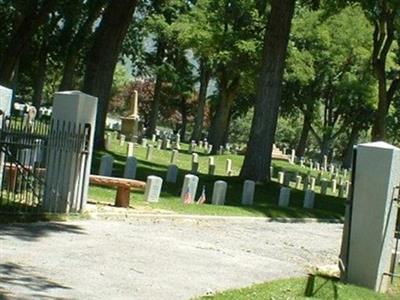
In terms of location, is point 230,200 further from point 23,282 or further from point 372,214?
point 23,282

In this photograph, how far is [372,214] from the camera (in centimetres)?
1019

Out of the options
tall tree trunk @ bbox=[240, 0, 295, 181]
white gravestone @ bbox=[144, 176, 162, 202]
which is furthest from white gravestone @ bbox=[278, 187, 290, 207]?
white gravestone @ bbox=[144, 176, 162, 202]

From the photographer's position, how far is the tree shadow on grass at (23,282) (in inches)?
277

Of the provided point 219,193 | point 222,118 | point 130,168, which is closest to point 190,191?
point 219,193

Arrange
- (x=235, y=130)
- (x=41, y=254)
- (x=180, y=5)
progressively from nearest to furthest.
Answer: (x=41, y=254), (x=180, y=5), (x=235, y=130)

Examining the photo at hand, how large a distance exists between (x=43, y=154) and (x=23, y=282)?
5611 millimetres

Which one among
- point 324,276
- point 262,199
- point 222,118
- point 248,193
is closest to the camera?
point 324,276

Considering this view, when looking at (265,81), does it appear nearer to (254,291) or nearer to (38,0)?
(38,0)

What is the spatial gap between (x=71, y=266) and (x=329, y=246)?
7077 millimetres

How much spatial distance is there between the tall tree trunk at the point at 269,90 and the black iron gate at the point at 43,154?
37.5 feet

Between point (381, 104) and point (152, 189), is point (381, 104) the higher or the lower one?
the higher one

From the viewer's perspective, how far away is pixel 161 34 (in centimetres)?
5100

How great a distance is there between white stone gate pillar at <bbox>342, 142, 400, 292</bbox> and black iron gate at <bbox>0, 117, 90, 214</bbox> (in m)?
4.92

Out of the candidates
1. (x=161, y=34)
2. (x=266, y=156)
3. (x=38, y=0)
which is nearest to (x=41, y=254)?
(x=266, y=156)
